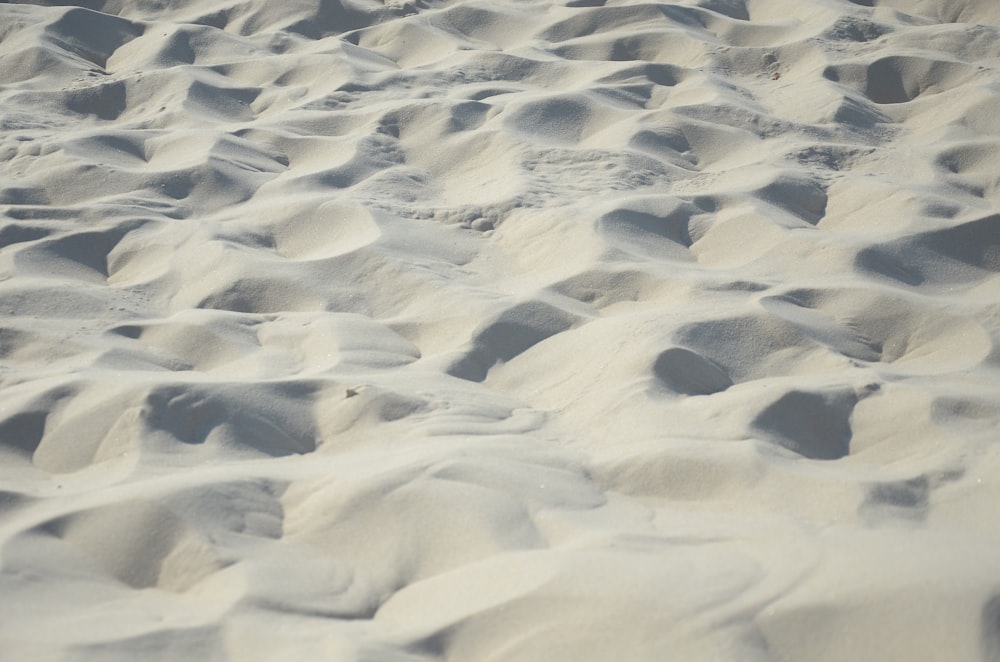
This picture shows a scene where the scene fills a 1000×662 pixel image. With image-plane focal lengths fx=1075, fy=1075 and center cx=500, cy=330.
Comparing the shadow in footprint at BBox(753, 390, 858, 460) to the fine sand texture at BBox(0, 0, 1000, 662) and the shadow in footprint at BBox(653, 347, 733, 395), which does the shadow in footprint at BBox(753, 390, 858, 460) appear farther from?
the shadow in footprint at BBox(653, 347, 733, 395)

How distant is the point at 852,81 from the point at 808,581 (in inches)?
94.0

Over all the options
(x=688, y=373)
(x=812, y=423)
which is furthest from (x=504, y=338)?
(x=812, y=423)

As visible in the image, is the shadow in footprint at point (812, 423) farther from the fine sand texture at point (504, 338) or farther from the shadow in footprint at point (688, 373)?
the shadow in footprint at point (688, 373)

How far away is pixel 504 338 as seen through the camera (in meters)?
2.10

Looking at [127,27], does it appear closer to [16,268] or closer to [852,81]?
[16,268]

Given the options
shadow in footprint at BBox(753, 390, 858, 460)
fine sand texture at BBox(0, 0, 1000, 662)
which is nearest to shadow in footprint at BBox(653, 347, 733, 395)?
fine sand texture at BBox(0, 0, 1000, 662)

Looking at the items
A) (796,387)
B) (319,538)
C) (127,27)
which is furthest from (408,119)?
(319,538)

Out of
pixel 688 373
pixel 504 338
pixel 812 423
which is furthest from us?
pixel 504 338

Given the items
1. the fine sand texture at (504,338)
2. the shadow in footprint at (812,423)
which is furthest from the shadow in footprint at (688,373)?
the shadow in footprint at (812,423)

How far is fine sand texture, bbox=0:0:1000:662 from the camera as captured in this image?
4.39 feet

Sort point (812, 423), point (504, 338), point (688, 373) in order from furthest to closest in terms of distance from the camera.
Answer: point (504, 338)
point (688, 373)
point (812, 423)

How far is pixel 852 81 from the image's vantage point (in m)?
A: 3.33

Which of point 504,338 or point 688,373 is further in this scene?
point 504,338

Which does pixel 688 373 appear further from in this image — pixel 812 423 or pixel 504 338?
pixel 504 338
